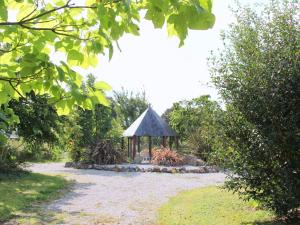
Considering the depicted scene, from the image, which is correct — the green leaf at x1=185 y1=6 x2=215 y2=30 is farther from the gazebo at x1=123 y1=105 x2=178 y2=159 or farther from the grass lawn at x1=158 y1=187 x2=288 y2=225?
the gazebo at x1=123 y1=105 x2=178 y2=159

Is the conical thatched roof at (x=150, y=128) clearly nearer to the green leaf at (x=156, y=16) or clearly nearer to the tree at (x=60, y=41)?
the tree at (x=60, y=41)

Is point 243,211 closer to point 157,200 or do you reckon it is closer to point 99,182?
point 157,200

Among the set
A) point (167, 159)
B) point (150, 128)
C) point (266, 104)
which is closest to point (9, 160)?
point (167, 159)

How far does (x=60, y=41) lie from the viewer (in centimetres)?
252

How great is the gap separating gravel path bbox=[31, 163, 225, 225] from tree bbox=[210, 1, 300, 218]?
166 cm

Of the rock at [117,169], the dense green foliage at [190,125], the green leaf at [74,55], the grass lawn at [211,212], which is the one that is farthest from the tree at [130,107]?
the green leaf at [74,55]

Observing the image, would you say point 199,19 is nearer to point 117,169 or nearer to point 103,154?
point 117,169

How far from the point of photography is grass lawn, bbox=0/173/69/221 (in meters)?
9.72

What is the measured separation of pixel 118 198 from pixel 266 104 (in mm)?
5930

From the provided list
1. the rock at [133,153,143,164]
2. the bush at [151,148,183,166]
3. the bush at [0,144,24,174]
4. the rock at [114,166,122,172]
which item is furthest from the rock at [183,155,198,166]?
the bush at [0,144,24,174]

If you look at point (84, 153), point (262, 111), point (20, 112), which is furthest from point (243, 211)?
point (84, 153)

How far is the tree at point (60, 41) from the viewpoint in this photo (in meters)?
2.27

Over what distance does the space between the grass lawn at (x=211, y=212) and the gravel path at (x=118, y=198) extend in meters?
0.39

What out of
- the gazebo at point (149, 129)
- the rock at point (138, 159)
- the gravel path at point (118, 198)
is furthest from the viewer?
the gazebo at point (149, 129)
